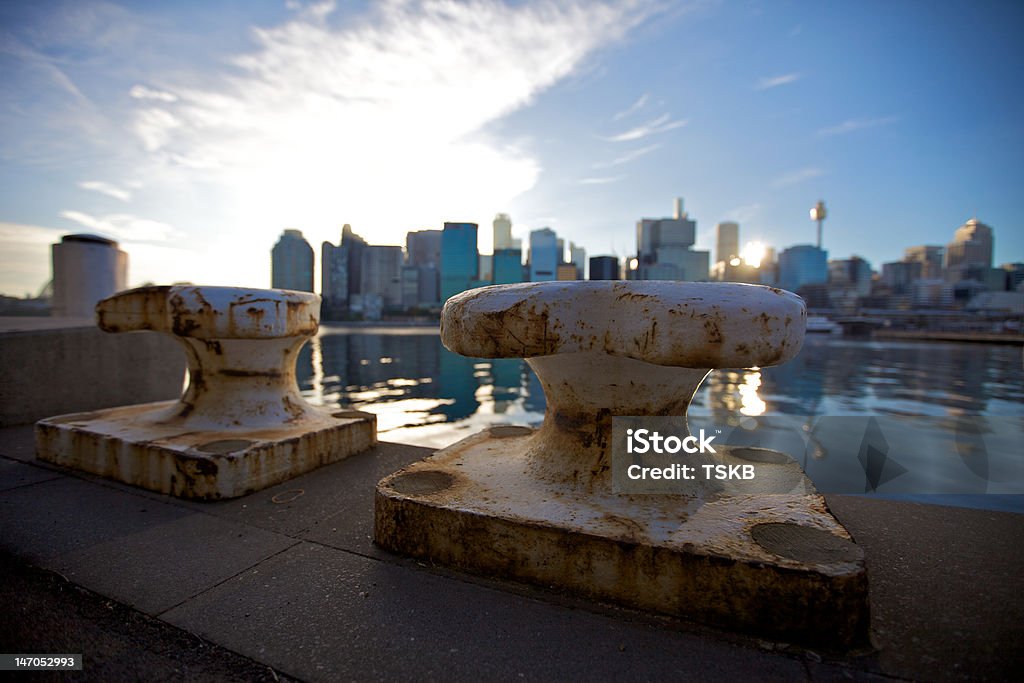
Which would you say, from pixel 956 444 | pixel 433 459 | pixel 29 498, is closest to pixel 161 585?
pixel 433 459

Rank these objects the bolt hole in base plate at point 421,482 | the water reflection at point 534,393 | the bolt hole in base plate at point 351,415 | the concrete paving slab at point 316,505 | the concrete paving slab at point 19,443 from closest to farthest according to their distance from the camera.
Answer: the bolt hole in base plate at point 421,482
the concrete paving slab at point 316,505
the concrete paving slab at point 19,443
the bolt hole in base plate at point 351,415
the water reflection at point 534,393

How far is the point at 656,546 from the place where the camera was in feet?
5.04

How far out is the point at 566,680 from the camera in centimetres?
129

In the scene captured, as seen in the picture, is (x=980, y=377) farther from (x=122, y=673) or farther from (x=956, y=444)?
(x=122, y=673)

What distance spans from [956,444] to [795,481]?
652 centimetres

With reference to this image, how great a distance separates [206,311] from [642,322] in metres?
2.68

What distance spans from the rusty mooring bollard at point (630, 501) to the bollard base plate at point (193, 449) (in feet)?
3.40

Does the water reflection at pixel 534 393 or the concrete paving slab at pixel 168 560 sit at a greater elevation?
the concrete paving slab at pixel 168 560

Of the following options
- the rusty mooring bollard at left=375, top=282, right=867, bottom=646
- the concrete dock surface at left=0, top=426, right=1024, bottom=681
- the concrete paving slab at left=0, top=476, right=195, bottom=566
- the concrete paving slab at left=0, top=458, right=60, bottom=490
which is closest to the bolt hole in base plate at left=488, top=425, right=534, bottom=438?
the rusty mooring bollard at left=375, top=282, right=867, bottom=646

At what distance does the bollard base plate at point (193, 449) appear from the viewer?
2.51 m

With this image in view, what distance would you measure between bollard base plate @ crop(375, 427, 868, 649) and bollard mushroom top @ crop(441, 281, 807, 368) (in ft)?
1.92

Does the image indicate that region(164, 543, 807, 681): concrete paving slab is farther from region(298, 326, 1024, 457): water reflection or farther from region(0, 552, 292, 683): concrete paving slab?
region(298, 326, 1024, 457): water reflection
